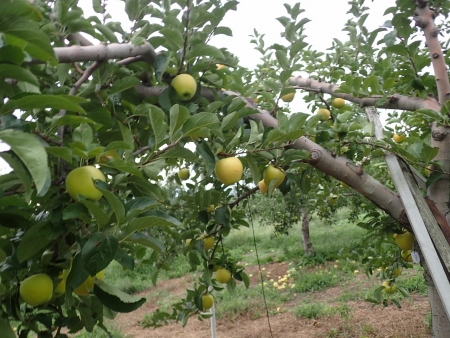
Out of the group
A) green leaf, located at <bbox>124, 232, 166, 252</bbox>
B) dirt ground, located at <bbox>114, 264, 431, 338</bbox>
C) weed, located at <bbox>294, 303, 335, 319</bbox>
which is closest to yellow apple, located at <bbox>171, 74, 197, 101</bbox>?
green leaf, located at <bbox>124, 232, 166, 252</bbox>

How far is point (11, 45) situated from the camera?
2.10 feet

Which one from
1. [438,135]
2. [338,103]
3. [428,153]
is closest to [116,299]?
[428,153]

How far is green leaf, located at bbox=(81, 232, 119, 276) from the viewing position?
0.69 meters

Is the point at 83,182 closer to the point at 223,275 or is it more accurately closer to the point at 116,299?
the point at 116,299

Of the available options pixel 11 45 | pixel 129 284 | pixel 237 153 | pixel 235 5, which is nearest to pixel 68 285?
pixel 11 45

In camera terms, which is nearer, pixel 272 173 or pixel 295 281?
pixel 272 173

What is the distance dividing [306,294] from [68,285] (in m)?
5.11

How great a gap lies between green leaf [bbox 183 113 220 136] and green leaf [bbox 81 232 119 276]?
288 millimetres

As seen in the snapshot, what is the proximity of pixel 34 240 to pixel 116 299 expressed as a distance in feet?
0.76

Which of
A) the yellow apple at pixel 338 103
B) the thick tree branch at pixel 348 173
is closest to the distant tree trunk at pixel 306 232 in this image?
the yellow apple at pixel 338 103

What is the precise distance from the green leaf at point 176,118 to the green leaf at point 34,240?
32cm

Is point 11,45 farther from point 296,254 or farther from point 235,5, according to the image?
point 296,254

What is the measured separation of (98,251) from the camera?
2.29 feet

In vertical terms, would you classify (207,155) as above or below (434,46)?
below
